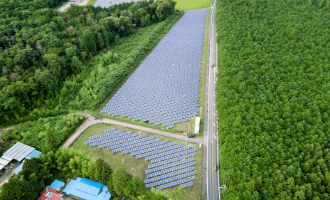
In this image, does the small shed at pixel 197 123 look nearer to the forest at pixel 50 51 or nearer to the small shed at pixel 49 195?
the forest at pixel 50 51

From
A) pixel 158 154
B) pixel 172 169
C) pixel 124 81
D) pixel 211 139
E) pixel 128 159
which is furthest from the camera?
pixel 124 81

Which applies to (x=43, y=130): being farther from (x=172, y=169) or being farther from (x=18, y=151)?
(x=172, y=169)

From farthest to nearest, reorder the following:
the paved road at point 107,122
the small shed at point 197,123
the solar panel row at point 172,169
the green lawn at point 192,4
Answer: the green lawn at point 192,4 < the small shed at point 197,123 < the paved road at point 107,122 < the solar panel row at point 172,169

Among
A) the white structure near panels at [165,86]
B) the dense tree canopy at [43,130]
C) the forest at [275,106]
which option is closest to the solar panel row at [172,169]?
the forest at [275,106]

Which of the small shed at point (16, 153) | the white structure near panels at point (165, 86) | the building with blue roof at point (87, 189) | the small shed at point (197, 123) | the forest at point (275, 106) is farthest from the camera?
the white structure near panels at point (165, 86)

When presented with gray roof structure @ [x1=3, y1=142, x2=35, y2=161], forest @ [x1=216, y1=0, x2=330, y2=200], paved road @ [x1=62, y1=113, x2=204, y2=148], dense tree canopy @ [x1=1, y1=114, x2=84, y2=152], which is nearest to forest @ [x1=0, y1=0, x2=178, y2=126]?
dense tree canopy @ [x1=1, y1=114, x2=84, y2=152]

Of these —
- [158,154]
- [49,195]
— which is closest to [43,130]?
[49,195]
